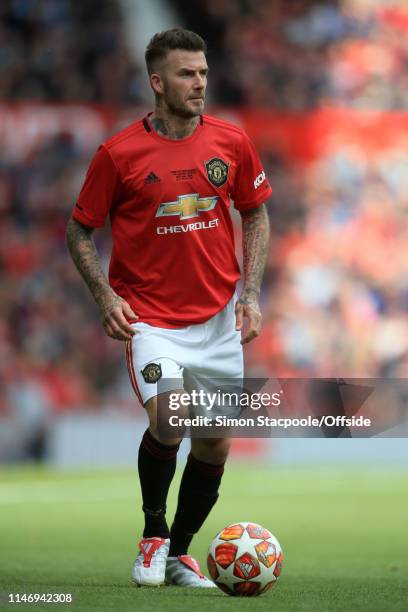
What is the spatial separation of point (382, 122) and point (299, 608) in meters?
16.3

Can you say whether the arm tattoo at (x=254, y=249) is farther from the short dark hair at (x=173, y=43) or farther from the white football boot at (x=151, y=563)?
the white football boot at (x=151, y=563)

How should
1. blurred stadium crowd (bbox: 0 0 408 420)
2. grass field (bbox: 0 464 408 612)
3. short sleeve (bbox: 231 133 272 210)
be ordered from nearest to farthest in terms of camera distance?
grass field (bbox: 0 464 408 612), short sleeve (bbox: 231 133 272 210), blurred stadium crowd (bbox: 0 0 408 420)

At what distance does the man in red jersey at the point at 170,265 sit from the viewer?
5461 millimetres

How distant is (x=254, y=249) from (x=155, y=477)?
108 cm

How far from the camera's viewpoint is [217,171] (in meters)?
5.64

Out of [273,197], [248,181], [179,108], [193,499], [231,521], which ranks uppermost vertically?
[179,108]

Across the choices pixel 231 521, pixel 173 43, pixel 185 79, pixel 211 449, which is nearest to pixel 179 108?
pixel 185 79

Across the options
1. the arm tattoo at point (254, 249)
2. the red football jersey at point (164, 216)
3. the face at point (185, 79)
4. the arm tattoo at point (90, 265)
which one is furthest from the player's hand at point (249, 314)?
the face at point (185, 79)

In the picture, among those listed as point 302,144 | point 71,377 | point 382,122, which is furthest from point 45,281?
point 382,122

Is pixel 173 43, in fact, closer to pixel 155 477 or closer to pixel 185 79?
pixel 185 79

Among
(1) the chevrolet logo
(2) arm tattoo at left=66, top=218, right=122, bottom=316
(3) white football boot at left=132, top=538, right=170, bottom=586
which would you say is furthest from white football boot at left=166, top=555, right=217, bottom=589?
(1) the chevrolet logo

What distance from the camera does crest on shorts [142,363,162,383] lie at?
534 cm

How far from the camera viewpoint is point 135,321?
217 inches

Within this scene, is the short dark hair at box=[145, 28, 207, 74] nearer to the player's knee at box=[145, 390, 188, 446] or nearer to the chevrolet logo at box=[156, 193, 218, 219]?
the chevrolet logo at box=[156, 193, 218, 219]
